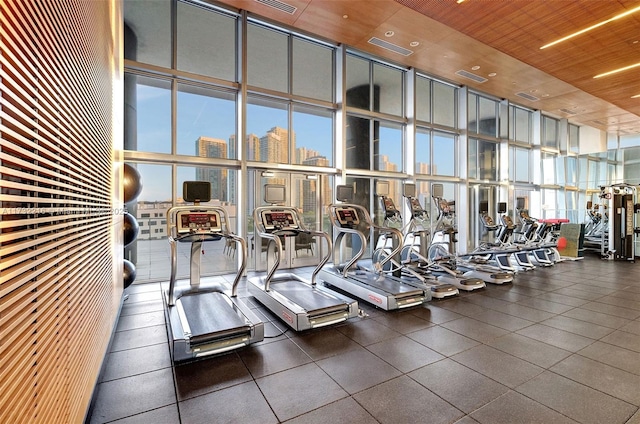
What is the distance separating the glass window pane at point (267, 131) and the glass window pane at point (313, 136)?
27 centimetres

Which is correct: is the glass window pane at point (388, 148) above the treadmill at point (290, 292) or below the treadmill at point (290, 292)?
above

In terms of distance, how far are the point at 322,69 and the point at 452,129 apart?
15.0ft

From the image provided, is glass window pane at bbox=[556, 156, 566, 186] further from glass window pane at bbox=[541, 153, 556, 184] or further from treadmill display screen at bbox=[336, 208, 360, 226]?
treadmill display screen at bbox=[336, 208, 360, 226]

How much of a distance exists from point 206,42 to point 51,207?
6.11 m

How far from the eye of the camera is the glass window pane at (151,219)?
606 cm

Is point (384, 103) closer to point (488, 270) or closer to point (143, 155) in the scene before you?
point (488, 270)

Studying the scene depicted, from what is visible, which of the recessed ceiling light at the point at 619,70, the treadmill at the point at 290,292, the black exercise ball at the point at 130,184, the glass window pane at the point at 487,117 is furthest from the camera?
the glass window pane at the point at 487,117

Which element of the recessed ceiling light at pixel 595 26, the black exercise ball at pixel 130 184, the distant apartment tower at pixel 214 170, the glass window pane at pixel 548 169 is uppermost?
the recessed ceiling light at pixel 595 26

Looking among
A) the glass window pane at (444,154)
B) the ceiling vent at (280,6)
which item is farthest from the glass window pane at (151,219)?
the glass window pane at (444,154)

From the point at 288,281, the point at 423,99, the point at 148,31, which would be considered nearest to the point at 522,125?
the point at 423,99

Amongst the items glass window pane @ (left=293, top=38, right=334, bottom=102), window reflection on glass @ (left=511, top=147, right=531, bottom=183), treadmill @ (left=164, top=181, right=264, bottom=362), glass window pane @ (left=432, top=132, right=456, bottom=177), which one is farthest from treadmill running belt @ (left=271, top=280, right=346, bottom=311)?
window reflection on glass @ (left=511, top=147, right=531, bottom=183)

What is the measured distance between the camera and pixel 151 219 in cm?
618

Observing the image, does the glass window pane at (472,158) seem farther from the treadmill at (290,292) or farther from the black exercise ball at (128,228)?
the black exercise ball at (128,228)

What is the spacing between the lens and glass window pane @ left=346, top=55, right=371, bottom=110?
27.0ft
